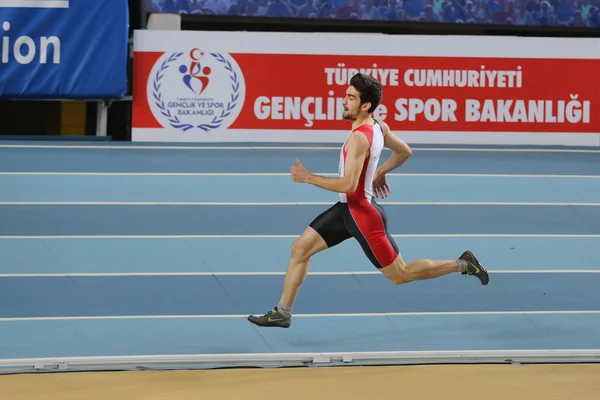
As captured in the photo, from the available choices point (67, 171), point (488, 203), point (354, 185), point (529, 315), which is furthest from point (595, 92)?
point (354, 185)

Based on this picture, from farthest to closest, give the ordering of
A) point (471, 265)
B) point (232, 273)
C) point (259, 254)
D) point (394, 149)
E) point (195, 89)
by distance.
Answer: point (195, 89) < point (259, 254) < point (232, 273) < point (471, 265) < point (394, 149)

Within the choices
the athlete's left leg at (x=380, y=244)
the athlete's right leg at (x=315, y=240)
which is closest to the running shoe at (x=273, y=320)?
the athlete's right leg at (x=315, y=240)

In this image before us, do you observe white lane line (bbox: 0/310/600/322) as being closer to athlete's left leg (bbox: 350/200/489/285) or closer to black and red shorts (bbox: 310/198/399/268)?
athlete's left leg (bbox: 350/200/489/285)

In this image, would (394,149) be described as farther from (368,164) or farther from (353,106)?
(353,106)

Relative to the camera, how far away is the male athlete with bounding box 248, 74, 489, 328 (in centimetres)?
607

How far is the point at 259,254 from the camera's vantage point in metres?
8.73

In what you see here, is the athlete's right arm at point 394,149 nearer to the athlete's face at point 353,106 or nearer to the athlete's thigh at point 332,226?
the athlete's face at point 353,106

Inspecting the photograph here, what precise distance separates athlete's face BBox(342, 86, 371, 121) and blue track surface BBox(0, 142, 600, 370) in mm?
1517

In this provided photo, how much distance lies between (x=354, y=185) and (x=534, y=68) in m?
6.21

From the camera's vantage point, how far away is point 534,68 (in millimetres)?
11656

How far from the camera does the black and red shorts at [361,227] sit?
623 cm

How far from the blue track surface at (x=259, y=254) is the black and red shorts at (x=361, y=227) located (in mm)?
769

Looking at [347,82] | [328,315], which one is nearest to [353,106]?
[328,315]

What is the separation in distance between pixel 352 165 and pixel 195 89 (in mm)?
5325
